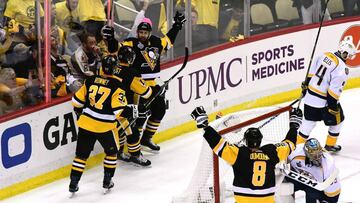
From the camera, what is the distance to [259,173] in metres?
5.07

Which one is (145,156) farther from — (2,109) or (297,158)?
(297,158)

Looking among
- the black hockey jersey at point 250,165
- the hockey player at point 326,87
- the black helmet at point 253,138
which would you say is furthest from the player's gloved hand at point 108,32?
the black helmet at point 253,138

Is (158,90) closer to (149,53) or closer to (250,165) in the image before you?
(149,53)

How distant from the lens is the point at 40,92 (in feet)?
22.4

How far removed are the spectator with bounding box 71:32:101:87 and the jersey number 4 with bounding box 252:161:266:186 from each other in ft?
8.00

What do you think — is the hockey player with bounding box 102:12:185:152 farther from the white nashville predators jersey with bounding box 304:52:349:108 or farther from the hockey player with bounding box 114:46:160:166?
the white nashville predators jersey with bounding box 304:52:349:108

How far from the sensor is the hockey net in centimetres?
582

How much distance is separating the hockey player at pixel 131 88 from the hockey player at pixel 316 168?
58.8 inches

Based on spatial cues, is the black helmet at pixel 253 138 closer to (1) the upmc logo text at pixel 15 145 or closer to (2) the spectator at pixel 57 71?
(1) the upmc logo text at pixel 15 145

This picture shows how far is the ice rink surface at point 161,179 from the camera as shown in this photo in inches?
257

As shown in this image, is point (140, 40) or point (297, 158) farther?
point (140, 40)

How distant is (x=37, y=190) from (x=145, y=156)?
1.12 m

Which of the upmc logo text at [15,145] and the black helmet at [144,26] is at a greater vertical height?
the black helmet at [144,26]

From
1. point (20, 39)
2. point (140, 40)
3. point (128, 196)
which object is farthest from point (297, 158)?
point (20, 39)
